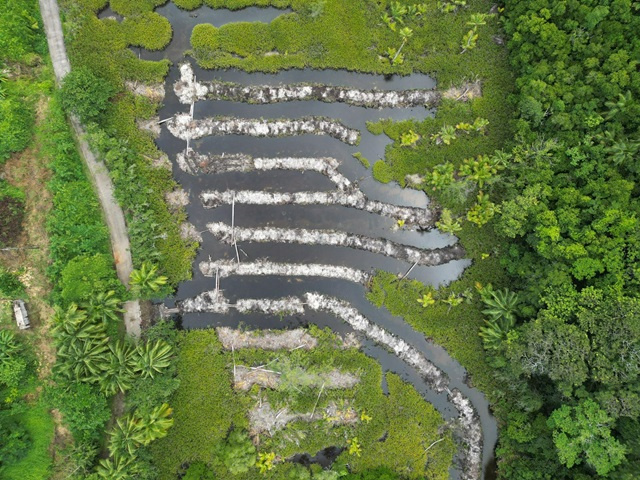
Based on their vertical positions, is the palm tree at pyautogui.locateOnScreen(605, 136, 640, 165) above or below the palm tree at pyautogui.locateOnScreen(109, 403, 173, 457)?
above

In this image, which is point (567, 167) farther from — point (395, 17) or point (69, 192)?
point (69, 192)

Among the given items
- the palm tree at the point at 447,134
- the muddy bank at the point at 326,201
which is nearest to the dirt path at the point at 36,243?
the muddy bank at the point at 326,201

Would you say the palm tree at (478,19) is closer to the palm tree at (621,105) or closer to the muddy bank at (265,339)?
the palm tree at (621,105)

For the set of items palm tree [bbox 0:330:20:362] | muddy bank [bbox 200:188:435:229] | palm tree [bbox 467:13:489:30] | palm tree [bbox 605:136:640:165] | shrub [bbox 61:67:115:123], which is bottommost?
palm tree [bbox 0:330:20:362]

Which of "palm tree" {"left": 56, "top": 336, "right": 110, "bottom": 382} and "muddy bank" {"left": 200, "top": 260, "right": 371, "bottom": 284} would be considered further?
"muddy bank" {"left": 200, "top": 260, "right": 371, "bottom": 284}

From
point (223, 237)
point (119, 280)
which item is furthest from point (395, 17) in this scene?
point (119, 280)

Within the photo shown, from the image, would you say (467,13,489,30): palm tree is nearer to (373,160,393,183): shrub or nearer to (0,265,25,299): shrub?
(373,160,393,183): shrub

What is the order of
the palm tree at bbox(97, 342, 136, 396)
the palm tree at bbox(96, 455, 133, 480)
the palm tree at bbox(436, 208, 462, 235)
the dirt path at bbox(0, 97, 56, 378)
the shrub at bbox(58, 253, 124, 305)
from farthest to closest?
the palm tree at bbox(436, 208, 462, 235), the dirt path at bbox(0, 97, 56, 378), the shrub at bbox(58, 253, 124, 305), the palm tree at bbox(97, 342, 136, 396), the palm tree at bbox(96, 455, 133, 480)

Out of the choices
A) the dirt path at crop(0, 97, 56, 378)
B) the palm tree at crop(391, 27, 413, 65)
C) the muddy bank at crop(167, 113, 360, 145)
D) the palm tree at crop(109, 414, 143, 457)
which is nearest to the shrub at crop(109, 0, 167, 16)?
the muddy bank at crop(167, 113, 360, 145)
